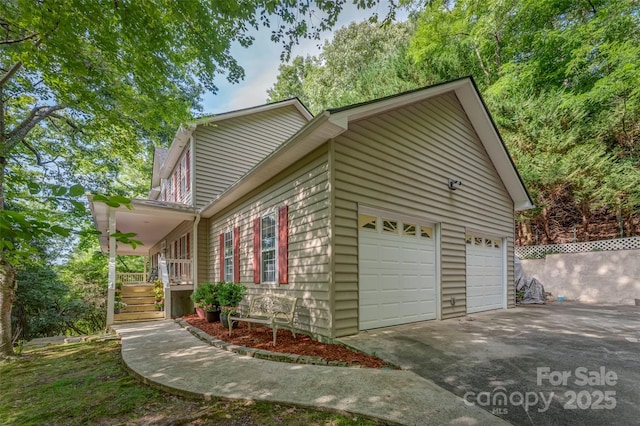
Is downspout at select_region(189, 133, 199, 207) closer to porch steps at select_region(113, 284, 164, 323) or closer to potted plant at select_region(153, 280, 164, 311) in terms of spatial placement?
potted plant at select_region(153, 280, 164, 311)

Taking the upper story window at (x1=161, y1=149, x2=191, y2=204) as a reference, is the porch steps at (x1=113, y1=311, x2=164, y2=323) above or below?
below

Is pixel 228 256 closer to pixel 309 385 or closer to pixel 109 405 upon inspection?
pixel 109 405

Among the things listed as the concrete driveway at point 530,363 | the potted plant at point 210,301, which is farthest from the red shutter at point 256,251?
the concrete driveway at point 530,363

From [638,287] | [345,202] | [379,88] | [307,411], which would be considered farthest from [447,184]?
[379,88]

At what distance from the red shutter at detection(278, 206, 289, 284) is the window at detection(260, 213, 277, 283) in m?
0.39

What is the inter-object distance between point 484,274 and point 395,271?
3.83 metres

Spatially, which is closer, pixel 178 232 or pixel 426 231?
pixel 426 231

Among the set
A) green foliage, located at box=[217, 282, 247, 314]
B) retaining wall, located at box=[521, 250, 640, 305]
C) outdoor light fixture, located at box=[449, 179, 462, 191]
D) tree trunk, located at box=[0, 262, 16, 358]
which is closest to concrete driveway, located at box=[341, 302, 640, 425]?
green foliage, located at box=[217, 282, 247, 314]

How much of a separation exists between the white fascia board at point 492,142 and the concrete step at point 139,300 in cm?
1055

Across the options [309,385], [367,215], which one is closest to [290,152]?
[367,215]

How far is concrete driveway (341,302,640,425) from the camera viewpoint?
2.85 m

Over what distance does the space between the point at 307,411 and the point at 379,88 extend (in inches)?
646

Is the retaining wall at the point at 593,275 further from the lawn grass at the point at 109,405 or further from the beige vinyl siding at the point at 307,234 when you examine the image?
the lawn grass at the point at 109,405

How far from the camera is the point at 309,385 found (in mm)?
3383
